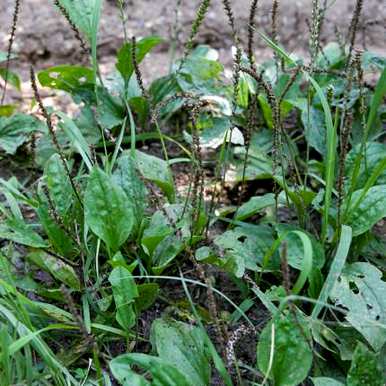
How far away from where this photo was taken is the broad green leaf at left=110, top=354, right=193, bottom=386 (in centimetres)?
155

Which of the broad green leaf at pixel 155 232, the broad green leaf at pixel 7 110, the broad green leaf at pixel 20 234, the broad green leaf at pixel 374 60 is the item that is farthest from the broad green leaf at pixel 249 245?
the broad green leaf at pixel 7 110

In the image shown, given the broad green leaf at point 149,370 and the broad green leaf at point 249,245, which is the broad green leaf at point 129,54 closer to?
the broad green leaf at point 249,245

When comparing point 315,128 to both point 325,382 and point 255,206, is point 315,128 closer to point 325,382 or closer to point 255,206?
point 255,206

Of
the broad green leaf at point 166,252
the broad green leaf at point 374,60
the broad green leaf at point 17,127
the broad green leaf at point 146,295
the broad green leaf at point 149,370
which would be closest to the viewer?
the broad green leaf at point 149,370

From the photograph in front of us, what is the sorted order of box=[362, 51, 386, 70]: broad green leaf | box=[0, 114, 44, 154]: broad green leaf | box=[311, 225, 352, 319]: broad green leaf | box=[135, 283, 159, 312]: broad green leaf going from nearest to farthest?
box=[311, 225, 352, 319]: broad green leaf < box=[135, 283, 159, 312]: broad green leaf < box=[362, 51, 386, 70]: broad green leaf < box=[0, 114, 44, 154]: broad green leaf

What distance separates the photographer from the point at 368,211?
1927 millimetres

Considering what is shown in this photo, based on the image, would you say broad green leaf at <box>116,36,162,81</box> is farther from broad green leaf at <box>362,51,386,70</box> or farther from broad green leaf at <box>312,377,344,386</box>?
broad green leaf at <box>312,377,344,386</box>

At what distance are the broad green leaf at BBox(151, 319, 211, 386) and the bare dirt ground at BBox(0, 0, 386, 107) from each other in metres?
1.61

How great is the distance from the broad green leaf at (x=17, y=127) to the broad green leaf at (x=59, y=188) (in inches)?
17.5

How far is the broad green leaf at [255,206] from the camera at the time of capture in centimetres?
207

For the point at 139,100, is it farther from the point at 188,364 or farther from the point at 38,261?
the point at 188,364

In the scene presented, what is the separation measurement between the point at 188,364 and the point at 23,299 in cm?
43

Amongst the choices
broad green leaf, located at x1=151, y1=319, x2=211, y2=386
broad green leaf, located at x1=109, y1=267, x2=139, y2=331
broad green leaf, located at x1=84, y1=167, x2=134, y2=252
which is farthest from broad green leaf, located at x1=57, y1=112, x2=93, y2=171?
broad green leaf, located at x1=151, y1=319, x2=211, y2=386

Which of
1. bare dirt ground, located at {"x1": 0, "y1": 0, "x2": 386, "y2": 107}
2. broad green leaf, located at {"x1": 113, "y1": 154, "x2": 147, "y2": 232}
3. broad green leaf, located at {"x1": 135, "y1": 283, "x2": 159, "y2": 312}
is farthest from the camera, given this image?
bare dirt ground, located at {"x1": 0, "y1": 0, "x2": 386, "y2": 107}
